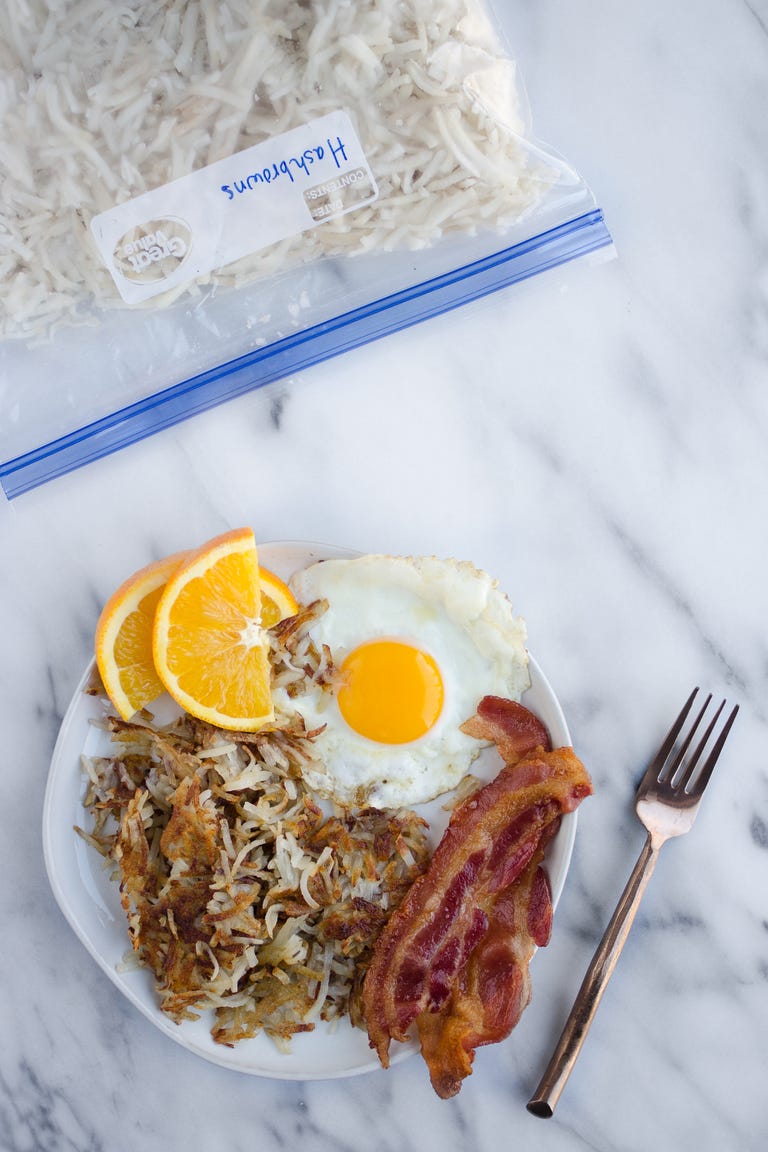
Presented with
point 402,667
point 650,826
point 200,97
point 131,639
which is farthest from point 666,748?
point 200,97

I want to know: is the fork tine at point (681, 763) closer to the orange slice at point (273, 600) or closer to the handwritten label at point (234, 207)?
the orange slice at point (273, 600)

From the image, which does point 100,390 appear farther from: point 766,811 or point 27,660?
point 766,811

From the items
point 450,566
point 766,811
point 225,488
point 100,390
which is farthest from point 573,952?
point 100,390

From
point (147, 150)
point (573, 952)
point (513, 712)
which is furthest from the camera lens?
point (573, 952)

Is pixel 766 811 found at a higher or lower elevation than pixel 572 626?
lower

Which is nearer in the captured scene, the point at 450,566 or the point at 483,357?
the point at 450,566

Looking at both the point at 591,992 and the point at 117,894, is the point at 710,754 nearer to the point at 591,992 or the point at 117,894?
the point at 591,992

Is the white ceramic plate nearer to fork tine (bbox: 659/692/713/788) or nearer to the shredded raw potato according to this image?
fork tine (bbox: 659/692/713/788)
